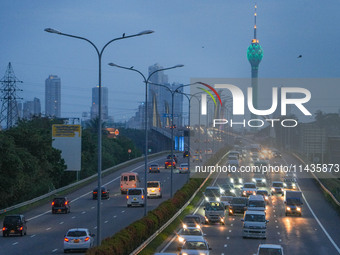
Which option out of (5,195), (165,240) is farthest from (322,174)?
(165,240)

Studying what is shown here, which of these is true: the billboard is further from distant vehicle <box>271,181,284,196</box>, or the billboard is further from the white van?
distant vehicle <box>271,181,284,196</box>

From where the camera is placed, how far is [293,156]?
137 m

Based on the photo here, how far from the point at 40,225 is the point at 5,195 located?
34.4ft

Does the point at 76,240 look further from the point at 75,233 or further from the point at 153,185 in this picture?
the point at 153,185

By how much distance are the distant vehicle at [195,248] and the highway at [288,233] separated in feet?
13.3

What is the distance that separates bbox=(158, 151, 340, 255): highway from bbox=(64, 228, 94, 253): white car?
3951mm

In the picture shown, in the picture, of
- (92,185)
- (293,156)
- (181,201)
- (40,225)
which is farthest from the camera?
(293,156)

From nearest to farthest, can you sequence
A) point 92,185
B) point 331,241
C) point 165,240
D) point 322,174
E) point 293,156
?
point 165,240
point 331,241
point 92,185
point 322,174
point 293,156

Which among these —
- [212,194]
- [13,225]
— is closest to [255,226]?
[13,225]

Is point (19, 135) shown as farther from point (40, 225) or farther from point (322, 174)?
point (322, 174)

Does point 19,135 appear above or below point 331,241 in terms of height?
above

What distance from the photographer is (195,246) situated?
2988 centimetres

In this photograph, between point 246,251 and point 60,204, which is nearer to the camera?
point 246,251

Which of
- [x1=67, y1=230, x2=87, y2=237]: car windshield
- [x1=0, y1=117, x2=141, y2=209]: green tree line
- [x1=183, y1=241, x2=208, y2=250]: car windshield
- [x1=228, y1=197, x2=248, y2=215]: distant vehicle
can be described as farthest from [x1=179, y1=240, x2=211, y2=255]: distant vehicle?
[x1=0, y1=117, x2=141, y2=209]: green tree line
